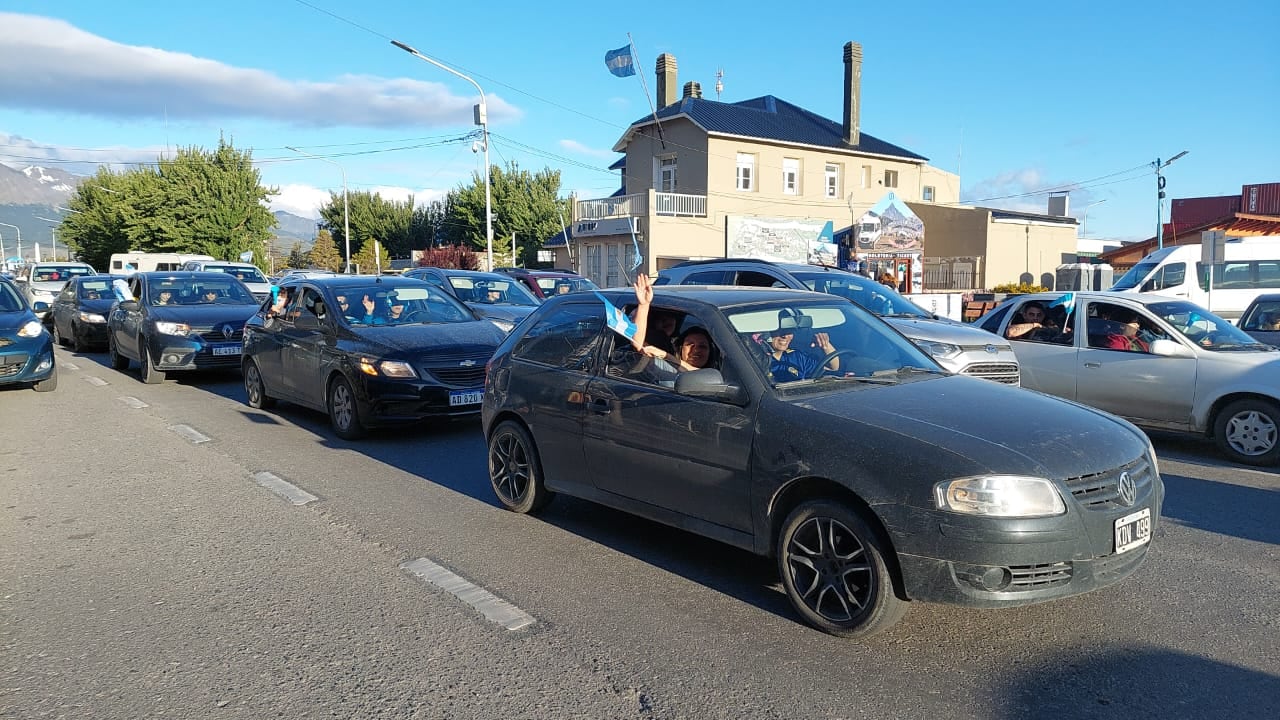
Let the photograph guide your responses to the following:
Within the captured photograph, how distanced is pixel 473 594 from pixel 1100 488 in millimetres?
3096

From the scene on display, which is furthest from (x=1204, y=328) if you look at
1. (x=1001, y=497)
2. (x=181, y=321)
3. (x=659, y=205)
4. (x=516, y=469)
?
(x=659, y=205)

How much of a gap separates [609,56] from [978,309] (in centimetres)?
1836

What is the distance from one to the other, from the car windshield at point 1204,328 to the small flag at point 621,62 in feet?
92.5

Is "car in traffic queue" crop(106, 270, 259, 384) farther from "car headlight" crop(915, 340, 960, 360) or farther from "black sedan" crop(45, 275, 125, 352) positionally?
"car headlight" crop(915, 340, 960, 360)

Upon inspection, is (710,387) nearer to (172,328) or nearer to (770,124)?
(172,328)

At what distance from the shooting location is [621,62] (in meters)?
35.1

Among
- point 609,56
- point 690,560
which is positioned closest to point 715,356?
point 690,560

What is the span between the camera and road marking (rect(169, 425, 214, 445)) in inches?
370

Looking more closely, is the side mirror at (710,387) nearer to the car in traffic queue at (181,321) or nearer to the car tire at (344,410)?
the car tire at (344,410)

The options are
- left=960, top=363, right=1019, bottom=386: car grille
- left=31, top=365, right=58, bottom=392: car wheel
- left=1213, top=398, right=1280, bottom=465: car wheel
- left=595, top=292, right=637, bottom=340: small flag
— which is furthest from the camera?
left=31, top=365, right=58, bottom=392: car wheel

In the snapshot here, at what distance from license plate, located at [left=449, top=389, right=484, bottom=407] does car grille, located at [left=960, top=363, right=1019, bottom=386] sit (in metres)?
4.91

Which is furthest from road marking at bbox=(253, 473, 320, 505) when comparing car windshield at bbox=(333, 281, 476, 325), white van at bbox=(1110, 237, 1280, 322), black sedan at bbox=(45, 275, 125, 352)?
white van at bbox=(1110, 237, 1280, 322)

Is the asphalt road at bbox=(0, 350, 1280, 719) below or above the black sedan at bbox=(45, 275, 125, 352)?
below

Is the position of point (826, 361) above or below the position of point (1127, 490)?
above
